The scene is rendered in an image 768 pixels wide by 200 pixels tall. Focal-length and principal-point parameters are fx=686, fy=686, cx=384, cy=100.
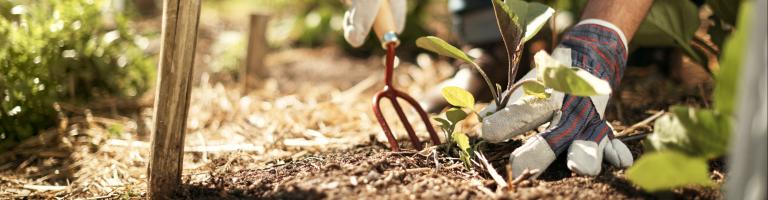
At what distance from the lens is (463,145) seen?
1.13 metres

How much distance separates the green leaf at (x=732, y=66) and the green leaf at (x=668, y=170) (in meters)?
0.07

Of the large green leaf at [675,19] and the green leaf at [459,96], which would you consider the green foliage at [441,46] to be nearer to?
the green leaf at [459,96]

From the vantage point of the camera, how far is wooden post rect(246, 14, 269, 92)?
98.3 inches

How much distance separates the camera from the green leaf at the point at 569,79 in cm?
90

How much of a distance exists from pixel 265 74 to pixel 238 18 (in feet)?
5.31

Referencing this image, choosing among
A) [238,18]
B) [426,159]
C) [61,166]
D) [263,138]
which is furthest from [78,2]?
[238,18]

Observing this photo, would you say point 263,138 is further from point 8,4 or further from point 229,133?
point 8,4

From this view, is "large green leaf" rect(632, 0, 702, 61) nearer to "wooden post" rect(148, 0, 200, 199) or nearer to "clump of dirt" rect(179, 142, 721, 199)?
"clump of dirt" rect(179, 142, 721, 199)

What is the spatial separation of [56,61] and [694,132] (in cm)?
152

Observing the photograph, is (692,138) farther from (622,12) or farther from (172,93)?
(172,93)

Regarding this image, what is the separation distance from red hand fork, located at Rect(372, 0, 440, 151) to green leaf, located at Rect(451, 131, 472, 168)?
14 centimetres

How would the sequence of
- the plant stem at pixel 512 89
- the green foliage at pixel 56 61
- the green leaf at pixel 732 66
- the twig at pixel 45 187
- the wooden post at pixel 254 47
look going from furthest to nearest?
the wooden post at pixel 254 47 < the green foliage at pixel 56 61 < the twig at pixel 45 187 < the plant stem at pixel 512 89 < the green leaf at pixel 732 66

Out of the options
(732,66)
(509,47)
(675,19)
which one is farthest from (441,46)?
(675,19)

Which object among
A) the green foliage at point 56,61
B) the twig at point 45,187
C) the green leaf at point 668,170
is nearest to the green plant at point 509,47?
the green leaf at point 668,170
